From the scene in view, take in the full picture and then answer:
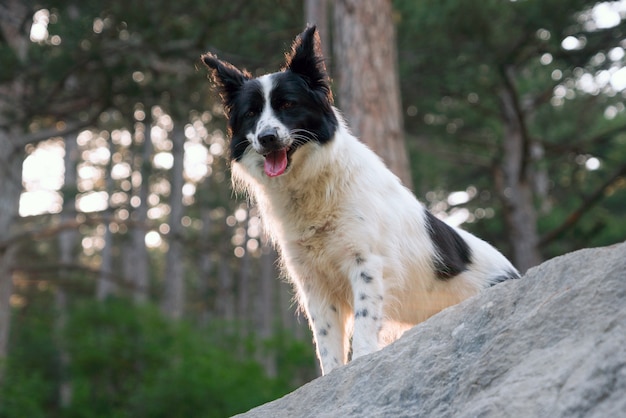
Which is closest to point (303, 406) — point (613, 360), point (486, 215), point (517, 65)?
point (613, 360)

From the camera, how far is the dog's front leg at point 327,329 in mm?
4852

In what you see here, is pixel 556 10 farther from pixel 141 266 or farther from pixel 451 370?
pixel 141 266

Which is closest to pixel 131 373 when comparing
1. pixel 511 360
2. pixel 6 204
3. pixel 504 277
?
pixel 6 204

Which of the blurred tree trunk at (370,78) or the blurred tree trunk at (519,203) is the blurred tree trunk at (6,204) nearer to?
the blurred tree trunk at (370,78)

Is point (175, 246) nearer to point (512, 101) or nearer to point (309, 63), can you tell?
point (512, 101)

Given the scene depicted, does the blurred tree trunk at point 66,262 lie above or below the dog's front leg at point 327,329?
above

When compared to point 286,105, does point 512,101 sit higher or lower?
higher

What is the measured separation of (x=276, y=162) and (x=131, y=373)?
18.2m

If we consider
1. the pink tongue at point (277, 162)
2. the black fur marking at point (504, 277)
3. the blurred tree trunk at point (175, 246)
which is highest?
the blurred tree trunk at point (175, 246)

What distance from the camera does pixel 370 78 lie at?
9.47 m

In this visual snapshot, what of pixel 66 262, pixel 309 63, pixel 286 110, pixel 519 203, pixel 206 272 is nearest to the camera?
pixel 286 110

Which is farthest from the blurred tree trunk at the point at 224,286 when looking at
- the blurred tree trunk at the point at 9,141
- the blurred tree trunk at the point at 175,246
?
the blurred tree trunk at the point at 9,141

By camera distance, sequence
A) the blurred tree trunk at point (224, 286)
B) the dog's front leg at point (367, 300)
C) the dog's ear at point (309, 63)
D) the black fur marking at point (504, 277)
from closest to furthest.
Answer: the dog's front leg at point (367, 300)
the dog's ear at point (309, 63)
the black fur marking at point (504, 277)
the blurred tree trunk at point (224, 286)

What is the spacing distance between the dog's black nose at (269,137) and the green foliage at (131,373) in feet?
48.2
